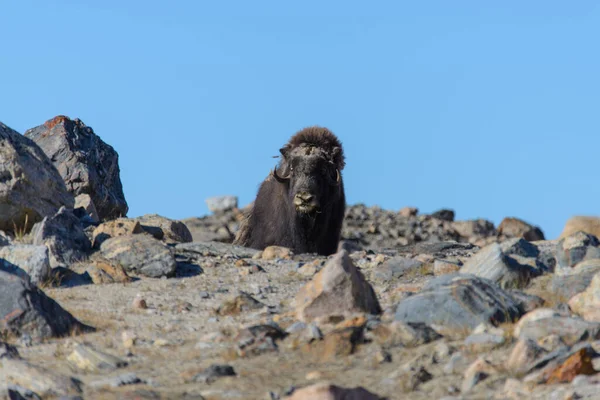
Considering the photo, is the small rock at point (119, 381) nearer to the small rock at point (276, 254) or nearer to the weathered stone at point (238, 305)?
the weathered stone at point (238, 305)

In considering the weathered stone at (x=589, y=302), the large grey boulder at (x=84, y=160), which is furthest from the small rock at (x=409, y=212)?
the weathered stone at (x=589, y=302)

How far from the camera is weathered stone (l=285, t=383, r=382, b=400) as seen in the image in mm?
7117

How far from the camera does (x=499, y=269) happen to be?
36.1 ft

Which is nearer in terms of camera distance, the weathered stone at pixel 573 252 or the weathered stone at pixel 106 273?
the weathered stone at pixel 573 252

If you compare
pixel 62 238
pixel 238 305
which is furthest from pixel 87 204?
pixel 238 305

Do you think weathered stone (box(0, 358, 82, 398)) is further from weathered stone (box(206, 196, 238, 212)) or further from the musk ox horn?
weathered stone (box(206, 196, 238, 212))

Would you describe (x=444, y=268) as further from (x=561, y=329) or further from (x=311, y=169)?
(x=311, y=169)

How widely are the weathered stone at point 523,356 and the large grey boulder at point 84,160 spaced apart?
11139mm

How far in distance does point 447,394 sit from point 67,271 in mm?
5559

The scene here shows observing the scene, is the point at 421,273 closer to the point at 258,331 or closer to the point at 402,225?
the point at 258,331

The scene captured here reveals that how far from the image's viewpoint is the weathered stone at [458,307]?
927 centimetres

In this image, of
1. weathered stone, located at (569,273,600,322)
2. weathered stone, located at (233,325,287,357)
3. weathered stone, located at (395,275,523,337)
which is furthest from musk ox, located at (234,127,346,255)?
weathered stone, located at (233,325,287,357)

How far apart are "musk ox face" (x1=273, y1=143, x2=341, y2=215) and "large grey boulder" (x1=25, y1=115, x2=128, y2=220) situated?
3.17 m

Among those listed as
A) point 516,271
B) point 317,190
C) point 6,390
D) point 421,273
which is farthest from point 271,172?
point 6,390
